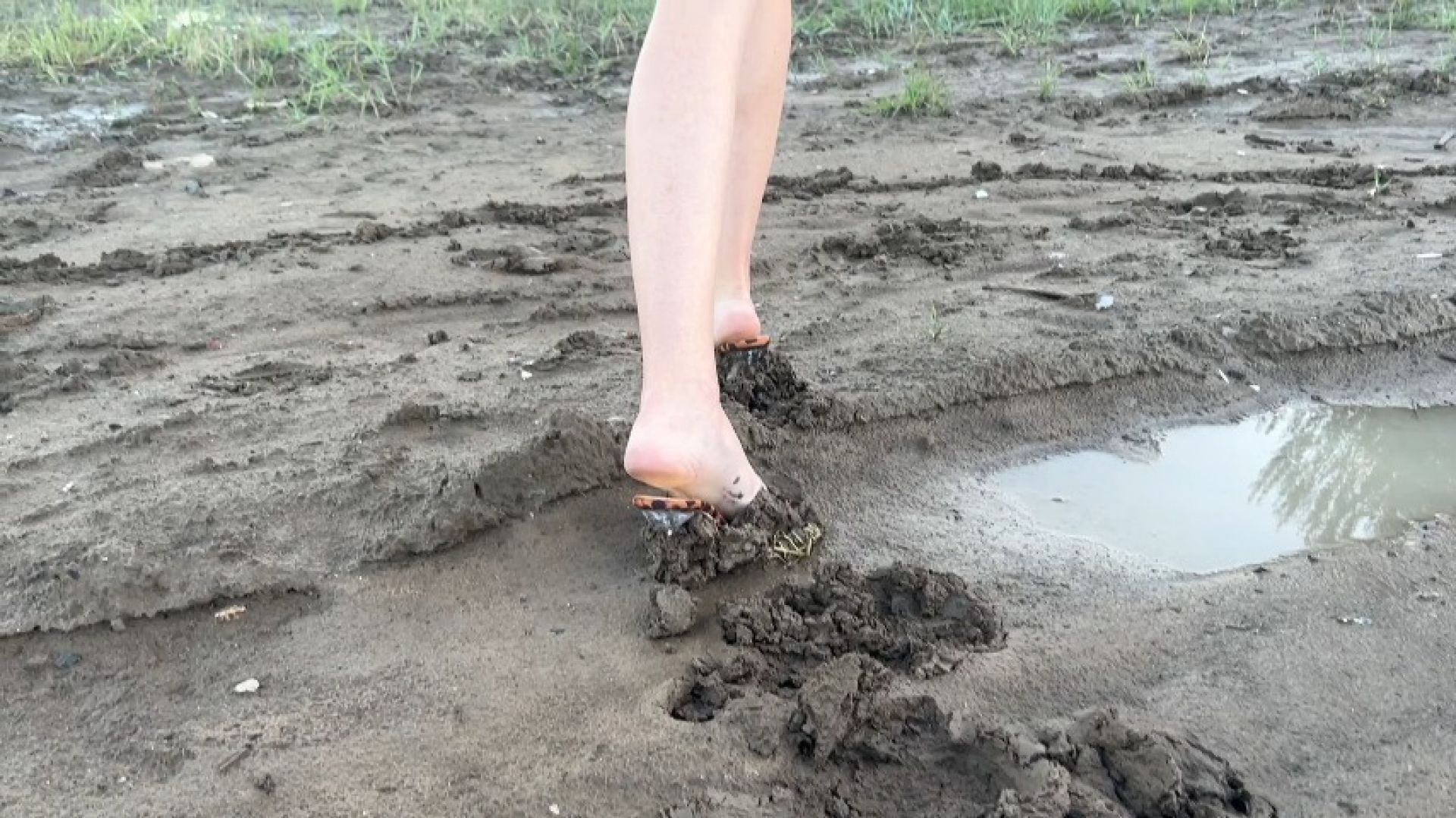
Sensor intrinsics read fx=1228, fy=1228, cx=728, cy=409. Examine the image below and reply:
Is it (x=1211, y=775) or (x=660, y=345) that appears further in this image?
(x=660, y=345)

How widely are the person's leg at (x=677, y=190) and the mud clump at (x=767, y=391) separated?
1.94 ft

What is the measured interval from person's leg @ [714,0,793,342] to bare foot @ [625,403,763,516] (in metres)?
0.50

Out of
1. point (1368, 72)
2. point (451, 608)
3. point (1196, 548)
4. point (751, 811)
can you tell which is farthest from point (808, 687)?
point (1368, 72)

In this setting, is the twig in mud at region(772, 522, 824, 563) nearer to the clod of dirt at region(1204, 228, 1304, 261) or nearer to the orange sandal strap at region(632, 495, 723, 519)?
the orange sandal strap at region(632, 495, 723, 519)

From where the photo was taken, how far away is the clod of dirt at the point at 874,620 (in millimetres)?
1725

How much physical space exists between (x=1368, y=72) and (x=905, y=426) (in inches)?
163

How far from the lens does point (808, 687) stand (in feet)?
5.12

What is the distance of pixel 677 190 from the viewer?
1.70 m

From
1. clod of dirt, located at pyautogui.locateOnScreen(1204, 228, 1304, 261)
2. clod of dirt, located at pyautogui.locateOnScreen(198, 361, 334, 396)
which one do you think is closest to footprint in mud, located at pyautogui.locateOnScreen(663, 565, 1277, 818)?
clod of dirt, located at pyautogui.locateOnScreen(198, 361, 334, 396)

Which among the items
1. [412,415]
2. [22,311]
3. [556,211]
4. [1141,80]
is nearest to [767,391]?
[412,415]

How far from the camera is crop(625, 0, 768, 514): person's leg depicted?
5.58 ft

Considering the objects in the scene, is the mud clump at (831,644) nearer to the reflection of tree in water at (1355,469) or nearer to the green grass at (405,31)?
the reflection of tree in water at (1355,469)

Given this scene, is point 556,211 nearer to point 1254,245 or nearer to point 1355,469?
point 1254,245

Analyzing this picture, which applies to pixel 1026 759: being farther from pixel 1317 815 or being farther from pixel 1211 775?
pixel 1317 815
